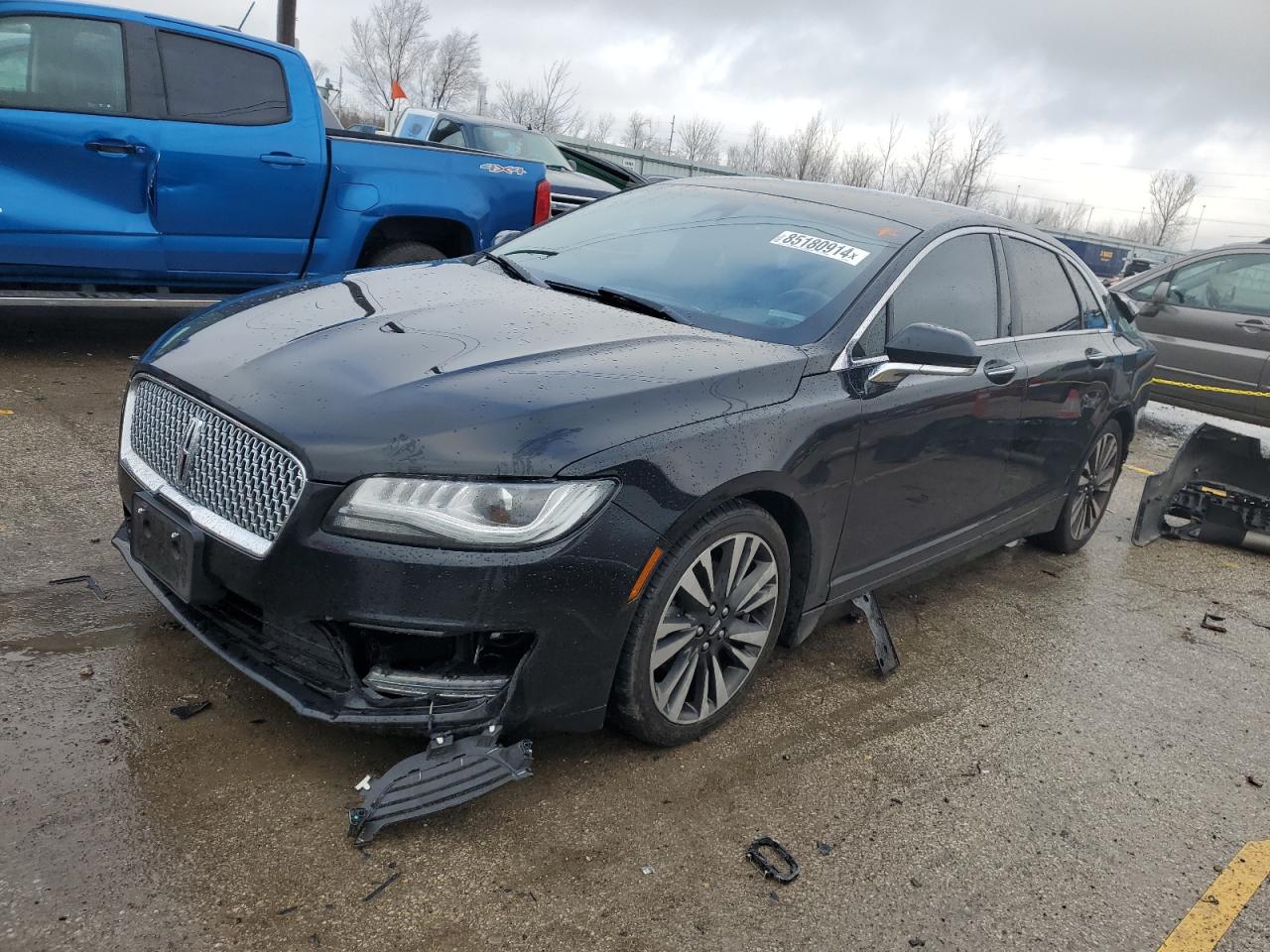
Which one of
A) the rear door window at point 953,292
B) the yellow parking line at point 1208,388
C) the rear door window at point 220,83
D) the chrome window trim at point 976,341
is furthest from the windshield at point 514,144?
the rear door window at point 953,292

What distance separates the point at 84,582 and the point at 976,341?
329 cm

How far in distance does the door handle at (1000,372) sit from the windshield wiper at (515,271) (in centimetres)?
167

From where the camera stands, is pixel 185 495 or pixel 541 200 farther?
pixel 541 200

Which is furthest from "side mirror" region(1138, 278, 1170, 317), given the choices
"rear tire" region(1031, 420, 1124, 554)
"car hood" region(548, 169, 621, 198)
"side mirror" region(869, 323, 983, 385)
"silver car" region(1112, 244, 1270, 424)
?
"side mirror" region(869, 323, 983, 385)

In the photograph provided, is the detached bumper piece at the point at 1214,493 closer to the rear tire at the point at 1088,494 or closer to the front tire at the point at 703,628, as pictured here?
the rear tire at the point at 1088,494

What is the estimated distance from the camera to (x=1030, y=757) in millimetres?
3230

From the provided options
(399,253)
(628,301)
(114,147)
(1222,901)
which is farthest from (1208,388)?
(114,147)

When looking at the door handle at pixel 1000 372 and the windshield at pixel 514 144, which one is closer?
the door handle at pixel 1000 372

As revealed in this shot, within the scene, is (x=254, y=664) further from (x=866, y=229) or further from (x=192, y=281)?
(x=192, y=281)

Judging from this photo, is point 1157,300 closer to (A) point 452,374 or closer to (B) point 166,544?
(A) point 452,374

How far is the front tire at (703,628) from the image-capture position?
8.68ft

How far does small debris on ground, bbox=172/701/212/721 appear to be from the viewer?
2.73 meters

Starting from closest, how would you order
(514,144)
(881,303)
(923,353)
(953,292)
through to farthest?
(923,353) → (881,303) → (953,292) → (514,144)

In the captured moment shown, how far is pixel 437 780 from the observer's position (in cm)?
236
